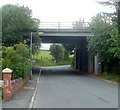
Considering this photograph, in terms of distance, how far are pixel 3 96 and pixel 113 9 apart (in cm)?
1623

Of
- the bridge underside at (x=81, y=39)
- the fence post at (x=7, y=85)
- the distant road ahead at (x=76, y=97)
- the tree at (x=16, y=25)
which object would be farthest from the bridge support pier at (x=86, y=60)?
the fence post at (x=7, y=85)

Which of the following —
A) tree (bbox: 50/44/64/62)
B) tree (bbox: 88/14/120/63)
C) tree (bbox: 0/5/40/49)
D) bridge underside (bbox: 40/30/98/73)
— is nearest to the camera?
tree (bbox: 88/14/120/63)

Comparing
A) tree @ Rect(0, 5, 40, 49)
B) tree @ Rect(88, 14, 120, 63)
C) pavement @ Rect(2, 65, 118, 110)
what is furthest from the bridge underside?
pavement @ Rect(2, 65, 118, 110)

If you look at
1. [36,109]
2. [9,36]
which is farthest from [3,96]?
[9,36]

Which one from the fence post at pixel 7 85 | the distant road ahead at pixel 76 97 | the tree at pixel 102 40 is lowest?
the distant road ahead at pixel 76 97

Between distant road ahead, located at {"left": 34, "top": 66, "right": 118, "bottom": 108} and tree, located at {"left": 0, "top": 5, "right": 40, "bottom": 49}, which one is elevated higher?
tree, located at {"left": 0, "top": 5, "right": 40, "bottom": 49}

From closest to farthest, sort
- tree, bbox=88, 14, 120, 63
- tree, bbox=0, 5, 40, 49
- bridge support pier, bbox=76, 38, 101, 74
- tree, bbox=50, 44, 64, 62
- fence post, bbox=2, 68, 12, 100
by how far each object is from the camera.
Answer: fence post, bbox=2, 68, 12, 100
tree, bbox=88, 14, 120, 63
tree, bbox=0, 5, 40, 49
bridge support pier, bbox=76, 38, 101, 74
tree, bbox=50, 44, 64, 62

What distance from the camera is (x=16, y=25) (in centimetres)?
4188

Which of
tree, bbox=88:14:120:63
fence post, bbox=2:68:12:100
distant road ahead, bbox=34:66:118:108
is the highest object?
tree, bbox=88:14:120:63

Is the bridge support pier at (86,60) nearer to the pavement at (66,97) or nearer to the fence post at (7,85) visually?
the pavement at (66,97)

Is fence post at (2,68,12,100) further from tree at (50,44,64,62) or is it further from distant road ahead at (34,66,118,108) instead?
tree at (50,44,64,62)

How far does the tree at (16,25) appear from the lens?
4097cm

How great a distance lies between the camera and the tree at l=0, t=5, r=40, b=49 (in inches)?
1613

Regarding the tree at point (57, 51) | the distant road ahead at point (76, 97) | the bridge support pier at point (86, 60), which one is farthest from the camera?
the tree at point (57, 51)
